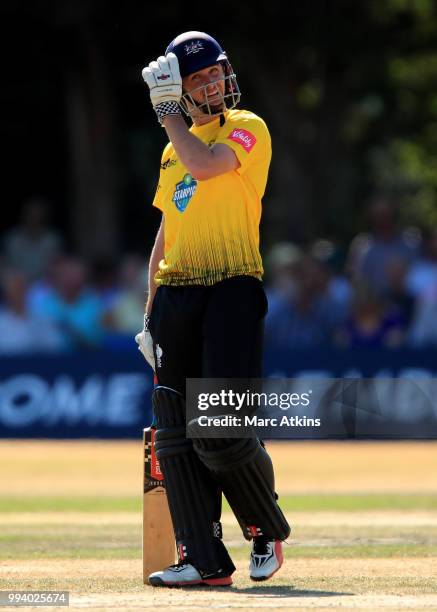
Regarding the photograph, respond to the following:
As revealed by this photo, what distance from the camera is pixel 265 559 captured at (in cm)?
639

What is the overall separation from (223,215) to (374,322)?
9.52 metres

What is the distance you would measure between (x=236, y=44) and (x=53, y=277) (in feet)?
20.3

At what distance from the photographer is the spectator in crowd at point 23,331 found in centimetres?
1631

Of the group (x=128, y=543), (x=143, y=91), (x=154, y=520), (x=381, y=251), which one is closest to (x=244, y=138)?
(x=154, y=520)

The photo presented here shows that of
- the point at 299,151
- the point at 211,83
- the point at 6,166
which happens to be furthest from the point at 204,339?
the point at 6,166

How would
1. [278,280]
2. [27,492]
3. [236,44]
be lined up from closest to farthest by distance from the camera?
[27,492] < [278,280] < [236,44]

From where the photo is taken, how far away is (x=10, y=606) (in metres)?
5.55

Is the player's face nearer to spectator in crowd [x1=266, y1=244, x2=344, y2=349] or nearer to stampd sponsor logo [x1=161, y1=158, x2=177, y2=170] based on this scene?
stampd sponsor logo [x1=161, y1=158, x2=177, y2=170]

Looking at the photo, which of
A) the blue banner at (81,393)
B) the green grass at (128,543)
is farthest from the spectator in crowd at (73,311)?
the green grass at (128,543)

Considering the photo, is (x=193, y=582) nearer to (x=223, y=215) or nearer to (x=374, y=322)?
(x=223, y=215)

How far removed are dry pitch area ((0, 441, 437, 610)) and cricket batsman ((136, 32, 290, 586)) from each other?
0.25 meters

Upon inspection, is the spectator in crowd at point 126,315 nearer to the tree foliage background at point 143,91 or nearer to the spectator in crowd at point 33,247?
the spectator in crowd at point 33,247

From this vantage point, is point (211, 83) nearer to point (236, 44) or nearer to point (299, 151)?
point (236, 44)

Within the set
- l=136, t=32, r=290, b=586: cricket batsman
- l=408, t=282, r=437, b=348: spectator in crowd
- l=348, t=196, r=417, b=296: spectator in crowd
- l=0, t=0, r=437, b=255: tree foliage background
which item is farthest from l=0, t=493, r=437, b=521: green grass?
l=0, t=0, r=437, b=255: tree foliage background
